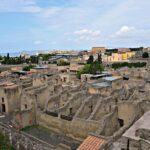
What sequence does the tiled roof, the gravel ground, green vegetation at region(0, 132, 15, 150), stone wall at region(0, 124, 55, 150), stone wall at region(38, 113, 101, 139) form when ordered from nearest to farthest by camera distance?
the tiled roof, stone wall at region(0, 124, 55, 150), stone wall at region(38, 113, 101, 139), the gravel ground, green vegetation at region(0, 132, 15, 150)

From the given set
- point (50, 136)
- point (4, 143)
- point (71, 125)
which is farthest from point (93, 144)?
point (4, 143)

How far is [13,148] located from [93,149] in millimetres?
9649

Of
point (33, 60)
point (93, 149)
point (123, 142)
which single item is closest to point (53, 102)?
point (93, 149)

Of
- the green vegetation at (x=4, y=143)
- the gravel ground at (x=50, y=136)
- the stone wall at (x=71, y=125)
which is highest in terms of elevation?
the stone wall at (x=71, y=125)

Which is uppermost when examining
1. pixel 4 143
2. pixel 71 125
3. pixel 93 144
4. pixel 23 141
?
pixel 93 144

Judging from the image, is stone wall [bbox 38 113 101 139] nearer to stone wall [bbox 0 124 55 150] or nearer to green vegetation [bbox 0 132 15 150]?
stone wall [bbox 0 124 55 150]

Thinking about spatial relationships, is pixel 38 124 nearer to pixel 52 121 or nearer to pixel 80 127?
pixel 52 121

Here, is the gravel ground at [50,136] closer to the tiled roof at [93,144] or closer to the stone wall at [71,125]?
the stone wall at [71,125]

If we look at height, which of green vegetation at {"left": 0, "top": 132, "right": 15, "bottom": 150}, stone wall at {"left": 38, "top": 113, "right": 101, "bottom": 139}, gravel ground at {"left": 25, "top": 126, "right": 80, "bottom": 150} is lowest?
green vegetation at {"left": 0, "top": 132, "right": 15, "bottom": 150}

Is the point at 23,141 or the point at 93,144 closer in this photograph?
the point at 93,144

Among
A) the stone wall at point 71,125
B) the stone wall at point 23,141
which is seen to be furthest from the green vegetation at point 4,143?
the stone wall at point 71,125

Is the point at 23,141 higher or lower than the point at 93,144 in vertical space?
lower

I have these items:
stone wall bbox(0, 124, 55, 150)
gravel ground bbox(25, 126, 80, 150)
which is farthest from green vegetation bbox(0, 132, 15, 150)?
gravel ground bbox(25, 126, 80, 150)

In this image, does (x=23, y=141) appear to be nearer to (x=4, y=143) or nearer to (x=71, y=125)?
(x=4, y=143)
